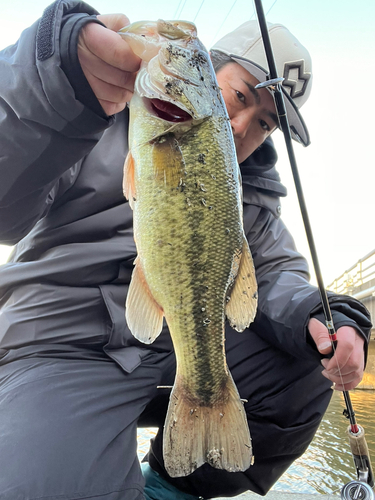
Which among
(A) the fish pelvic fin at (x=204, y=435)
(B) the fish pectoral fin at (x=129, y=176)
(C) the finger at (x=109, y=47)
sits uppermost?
(C) the finger at (x=109, y=47)

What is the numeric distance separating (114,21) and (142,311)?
966 mm

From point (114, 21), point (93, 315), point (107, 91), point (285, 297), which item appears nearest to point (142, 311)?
point (93, 315)

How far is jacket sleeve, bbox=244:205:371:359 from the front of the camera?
191 centimetres

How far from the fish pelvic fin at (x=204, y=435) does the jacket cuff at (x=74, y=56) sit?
106cm

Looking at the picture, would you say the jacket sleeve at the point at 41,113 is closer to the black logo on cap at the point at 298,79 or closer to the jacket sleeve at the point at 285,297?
the jacket sleeve at the point at 285,297

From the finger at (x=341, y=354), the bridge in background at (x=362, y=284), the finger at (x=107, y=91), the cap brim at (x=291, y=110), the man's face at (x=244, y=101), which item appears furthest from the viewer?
the bridge in background at (x=362, y=284)

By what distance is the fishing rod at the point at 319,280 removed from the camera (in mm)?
1706

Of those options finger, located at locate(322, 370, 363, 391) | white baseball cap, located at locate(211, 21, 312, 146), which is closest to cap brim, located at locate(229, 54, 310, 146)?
white baseball cap, located at locate(211, 21, 312, 146)

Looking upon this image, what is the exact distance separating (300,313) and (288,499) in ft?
3.45

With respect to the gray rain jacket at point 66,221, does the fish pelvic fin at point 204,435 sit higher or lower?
lower

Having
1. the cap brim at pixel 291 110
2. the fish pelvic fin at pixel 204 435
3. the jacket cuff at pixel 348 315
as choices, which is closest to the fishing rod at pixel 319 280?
the jacket cuff at pixel 348 315

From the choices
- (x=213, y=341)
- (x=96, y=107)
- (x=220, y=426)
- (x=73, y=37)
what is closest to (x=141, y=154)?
(x=96, y=107)

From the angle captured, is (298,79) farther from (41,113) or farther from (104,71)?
(41,113)

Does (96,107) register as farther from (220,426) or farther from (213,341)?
(220,426)
